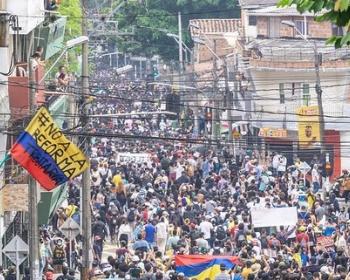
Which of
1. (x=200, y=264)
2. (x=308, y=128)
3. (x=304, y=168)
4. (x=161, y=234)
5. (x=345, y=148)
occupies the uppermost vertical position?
(x=308, y=128)

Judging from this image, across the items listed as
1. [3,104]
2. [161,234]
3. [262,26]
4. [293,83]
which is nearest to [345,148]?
[293,83]

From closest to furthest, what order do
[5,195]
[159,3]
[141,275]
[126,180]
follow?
[141,275]
[5,195]
[126,180]
[159,3]

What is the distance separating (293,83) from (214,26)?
93.7 feet

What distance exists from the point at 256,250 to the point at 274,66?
112 ft

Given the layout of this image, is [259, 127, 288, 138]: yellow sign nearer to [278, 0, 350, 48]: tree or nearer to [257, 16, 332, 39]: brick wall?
[257, 16, 332, 39]: brick wall

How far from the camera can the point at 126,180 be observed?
50312 millimetres

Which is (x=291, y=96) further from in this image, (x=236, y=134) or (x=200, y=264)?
(x=200, y=264)

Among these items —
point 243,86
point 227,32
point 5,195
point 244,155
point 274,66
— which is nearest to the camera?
point 5,195

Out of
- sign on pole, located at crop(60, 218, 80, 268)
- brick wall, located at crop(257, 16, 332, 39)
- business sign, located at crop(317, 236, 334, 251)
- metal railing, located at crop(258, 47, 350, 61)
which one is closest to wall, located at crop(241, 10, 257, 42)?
brick wall, located at crop(257, 16, 332, 39)

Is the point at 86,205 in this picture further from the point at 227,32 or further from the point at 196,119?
the point at 227,32

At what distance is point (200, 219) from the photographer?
40031mm

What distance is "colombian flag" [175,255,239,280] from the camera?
3081 cm

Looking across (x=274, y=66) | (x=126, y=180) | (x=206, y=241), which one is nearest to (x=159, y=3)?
(x=274, y=66)

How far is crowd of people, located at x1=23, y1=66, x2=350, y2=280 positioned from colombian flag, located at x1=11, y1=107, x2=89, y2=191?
1.27 m
